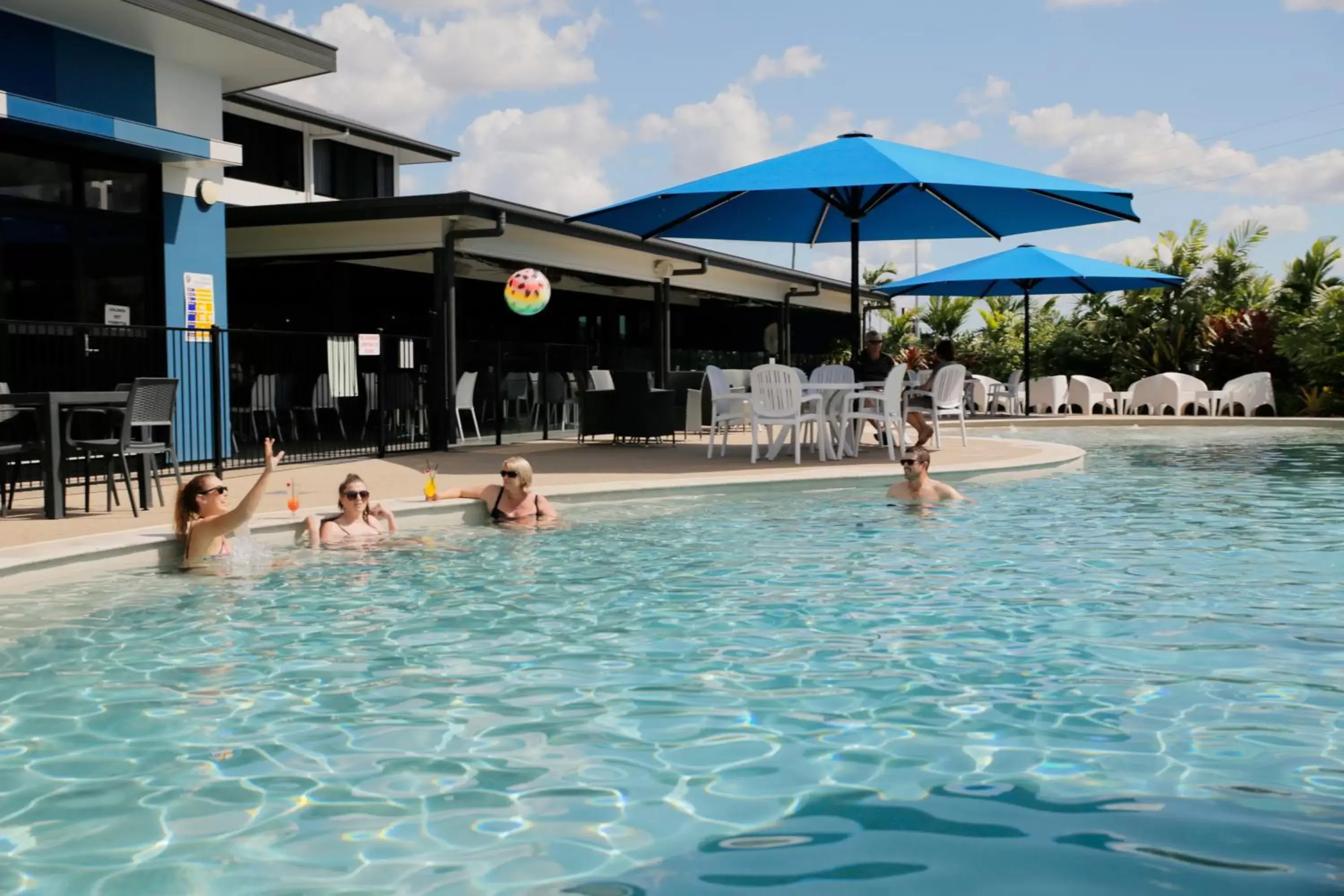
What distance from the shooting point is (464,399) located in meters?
14.6

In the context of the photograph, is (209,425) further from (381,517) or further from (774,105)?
(774,105)

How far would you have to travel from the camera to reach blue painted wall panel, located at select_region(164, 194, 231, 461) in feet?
39.4

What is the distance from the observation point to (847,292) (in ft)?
90.3

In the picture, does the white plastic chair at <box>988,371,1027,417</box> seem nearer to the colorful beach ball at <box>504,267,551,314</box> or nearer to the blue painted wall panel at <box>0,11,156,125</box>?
the colorful beach ball at <box>504,267,551,314</box>

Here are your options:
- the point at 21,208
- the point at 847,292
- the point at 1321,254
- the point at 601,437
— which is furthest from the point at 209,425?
the point at 1321,254

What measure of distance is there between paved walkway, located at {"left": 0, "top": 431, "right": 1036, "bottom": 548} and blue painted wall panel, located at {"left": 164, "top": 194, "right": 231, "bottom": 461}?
116 centimetres

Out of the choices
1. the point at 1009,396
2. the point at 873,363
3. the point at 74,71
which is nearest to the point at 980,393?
the point at 1009,396

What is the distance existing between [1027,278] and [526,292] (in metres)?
9.19

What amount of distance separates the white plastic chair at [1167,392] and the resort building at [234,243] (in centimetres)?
854

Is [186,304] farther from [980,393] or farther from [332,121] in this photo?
[980,393]

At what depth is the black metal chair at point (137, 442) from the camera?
8312mm

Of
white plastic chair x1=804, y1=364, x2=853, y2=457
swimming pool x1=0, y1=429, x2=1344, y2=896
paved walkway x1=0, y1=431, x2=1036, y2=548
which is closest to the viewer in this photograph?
swimming pool x1=0, y1=429, x2=1344, y2=896

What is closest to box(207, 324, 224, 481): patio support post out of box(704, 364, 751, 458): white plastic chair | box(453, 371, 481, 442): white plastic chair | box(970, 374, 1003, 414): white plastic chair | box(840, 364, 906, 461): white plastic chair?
box(453, 371, 481, 442): white plastic chair

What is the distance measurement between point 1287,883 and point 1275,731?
4.17ft
